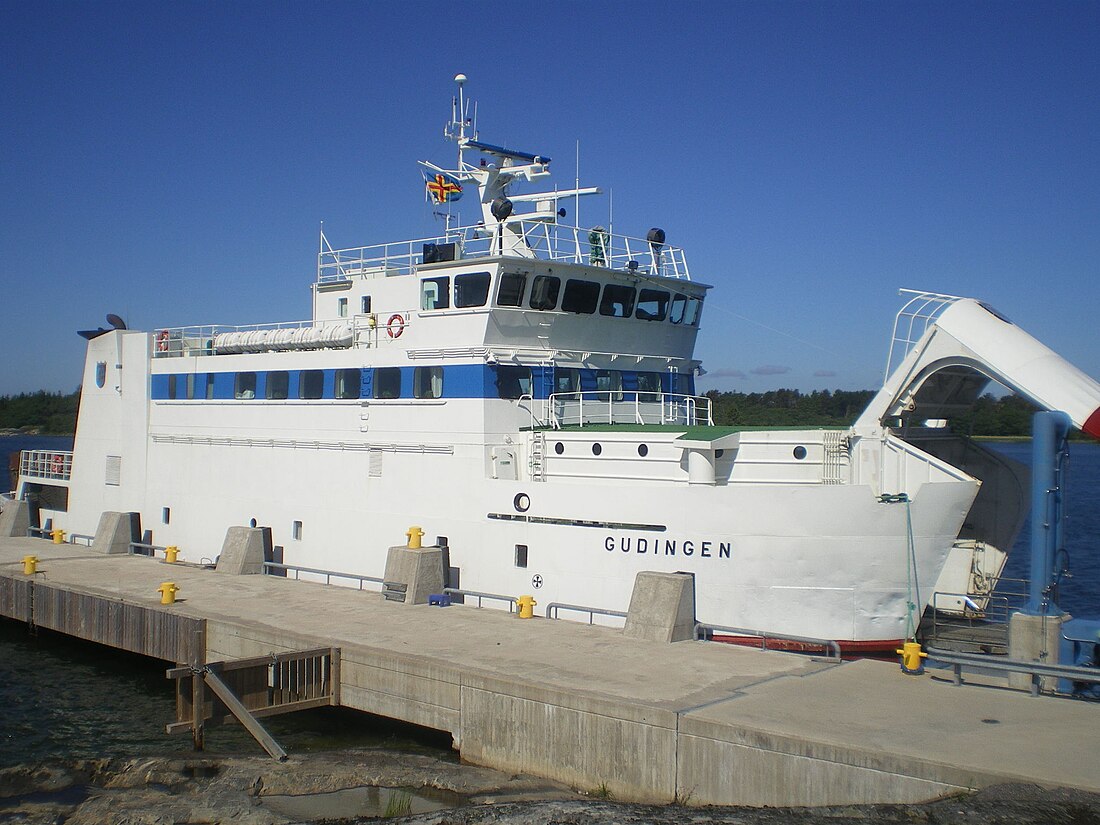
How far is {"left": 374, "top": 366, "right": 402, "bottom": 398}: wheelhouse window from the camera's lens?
66.3 ft

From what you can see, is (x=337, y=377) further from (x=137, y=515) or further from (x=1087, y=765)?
(x=1087, y=765)

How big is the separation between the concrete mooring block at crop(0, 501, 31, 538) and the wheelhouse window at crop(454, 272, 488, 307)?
18165 mm

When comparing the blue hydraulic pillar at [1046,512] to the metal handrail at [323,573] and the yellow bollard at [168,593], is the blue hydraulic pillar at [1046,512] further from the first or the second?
the yellow bollard at [168,593]

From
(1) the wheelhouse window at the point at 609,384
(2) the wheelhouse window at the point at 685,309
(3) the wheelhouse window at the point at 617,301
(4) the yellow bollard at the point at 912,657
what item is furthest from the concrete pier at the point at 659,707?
(2) the wheelhouse window at the point at 685,309

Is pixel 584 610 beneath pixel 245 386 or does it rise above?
beneath

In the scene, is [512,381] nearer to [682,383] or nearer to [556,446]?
[556,446]

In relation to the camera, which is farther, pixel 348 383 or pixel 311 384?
pixel 311 384

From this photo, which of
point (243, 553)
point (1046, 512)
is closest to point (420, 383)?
point (243, 553)

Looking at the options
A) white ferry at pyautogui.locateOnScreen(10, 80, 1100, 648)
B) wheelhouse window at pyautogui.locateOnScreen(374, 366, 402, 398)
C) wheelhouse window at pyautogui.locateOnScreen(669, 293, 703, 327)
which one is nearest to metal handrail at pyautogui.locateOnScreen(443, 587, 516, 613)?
white ferry at pyautogui.locateOnScreen(10, 80, 1100, 648)

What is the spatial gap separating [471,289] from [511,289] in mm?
831

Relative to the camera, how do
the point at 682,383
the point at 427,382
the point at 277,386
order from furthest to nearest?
the point at 277,386 → the point at 682,383 → the point at 427,382

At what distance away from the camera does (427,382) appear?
19703 millimetres

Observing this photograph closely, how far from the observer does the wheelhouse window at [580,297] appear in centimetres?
1966

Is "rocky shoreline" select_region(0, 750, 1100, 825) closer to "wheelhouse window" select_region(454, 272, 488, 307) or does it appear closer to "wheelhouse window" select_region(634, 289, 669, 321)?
"wheelhouse window" select_region(454, 272, 488, 307)
